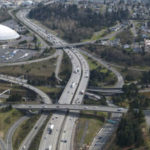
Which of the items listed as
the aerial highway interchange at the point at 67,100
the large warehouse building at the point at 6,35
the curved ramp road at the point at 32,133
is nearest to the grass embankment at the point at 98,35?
the aerial highway interchange at the point at 67,100

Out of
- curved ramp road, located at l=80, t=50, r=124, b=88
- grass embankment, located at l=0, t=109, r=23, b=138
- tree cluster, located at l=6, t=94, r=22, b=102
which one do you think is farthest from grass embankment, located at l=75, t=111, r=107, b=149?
curved ramp road, located at l=80, t=50, r=124, b=88

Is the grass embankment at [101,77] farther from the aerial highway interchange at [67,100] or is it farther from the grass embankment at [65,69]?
the grass embankment at [65,69]

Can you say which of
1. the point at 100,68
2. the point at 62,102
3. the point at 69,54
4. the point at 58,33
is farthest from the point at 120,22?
the point at 62,102

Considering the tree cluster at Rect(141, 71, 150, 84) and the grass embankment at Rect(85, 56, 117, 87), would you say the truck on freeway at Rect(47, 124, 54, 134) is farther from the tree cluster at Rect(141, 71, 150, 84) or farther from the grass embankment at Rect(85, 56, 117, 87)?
the tree cluster at Rect(141, 71, 150, 84)

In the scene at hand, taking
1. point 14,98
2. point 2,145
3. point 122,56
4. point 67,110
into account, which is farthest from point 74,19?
point 2,145

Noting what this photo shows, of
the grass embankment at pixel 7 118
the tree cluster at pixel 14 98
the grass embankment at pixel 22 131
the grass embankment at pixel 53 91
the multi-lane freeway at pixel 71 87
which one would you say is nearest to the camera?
the multi-lane freeway at pixel 71 87

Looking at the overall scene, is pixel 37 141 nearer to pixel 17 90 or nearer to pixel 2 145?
pixel 2 145
